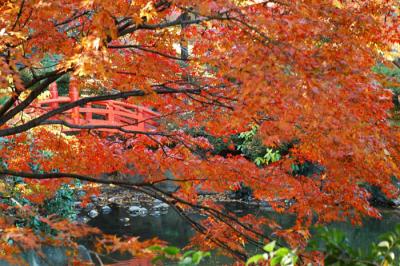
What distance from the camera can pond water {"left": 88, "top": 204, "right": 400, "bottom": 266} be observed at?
12273 mm

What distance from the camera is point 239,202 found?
652 inches

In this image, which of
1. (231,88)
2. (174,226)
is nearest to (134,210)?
(174,226)

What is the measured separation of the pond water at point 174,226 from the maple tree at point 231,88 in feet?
17.0

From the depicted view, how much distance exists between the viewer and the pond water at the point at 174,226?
12273 millimetres

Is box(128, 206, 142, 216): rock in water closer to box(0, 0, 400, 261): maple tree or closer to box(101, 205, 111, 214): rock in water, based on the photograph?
box(101, 205, 111, 214): rock in water

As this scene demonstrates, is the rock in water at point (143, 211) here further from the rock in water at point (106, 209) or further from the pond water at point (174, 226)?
the rock in water at point (106, 209)

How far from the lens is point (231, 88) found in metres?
5.34

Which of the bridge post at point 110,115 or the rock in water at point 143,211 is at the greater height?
the bridge post at point 110,115

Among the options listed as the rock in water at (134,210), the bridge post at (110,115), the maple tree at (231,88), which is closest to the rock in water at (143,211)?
the rock in water at (134,210)

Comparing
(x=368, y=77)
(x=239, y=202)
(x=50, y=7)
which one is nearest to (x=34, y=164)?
(x=50, y=7)

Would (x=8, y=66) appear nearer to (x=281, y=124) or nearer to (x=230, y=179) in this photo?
(x=281, y=124)

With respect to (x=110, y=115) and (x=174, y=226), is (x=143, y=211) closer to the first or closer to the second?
(x=174, y=226)

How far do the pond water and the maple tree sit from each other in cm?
519

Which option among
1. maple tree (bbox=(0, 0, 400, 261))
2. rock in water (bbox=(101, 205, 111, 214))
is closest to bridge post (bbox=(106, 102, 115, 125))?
rock in water (bbox=(101, 205, 111, 214))
